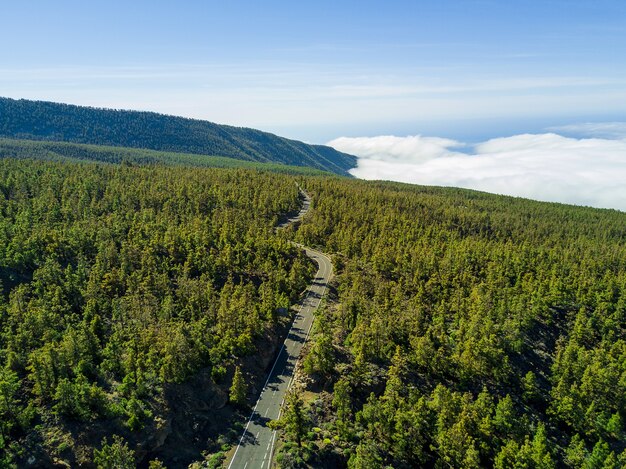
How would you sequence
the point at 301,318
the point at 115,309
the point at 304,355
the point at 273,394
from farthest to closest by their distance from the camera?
the point at 301,318
the point at 115,309
the point at 304,355
the point at 273,394

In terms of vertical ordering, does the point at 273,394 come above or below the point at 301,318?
below

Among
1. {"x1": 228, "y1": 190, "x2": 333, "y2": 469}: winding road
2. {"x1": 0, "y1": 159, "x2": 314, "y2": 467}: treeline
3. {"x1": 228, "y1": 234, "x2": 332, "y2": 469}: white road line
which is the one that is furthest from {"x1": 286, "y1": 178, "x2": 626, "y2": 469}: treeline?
{"x1": 0, "y1": 159, "x2": 314, "y2": 467}: treeline

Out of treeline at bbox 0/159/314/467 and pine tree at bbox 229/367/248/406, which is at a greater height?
treeline at bbox 0/159/314/467

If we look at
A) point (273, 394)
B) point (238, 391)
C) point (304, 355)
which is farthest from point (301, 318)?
point (238, 391)

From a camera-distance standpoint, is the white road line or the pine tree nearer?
the white road line

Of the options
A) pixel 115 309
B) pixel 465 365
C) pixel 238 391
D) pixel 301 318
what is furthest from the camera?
pixel 301 318

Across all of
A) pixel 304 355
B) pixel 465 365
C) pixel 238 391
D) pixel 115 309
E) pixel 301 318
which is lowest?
pixel 238 391

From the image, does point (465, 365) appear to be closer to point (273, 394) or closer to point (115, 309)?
point (273, 394)

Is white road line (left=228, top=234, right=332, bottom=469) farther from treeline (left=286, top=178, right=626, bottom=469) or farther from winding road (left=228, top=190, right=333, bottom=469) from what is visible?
treeline (left=286, top=178, right=626, bottom=469)
